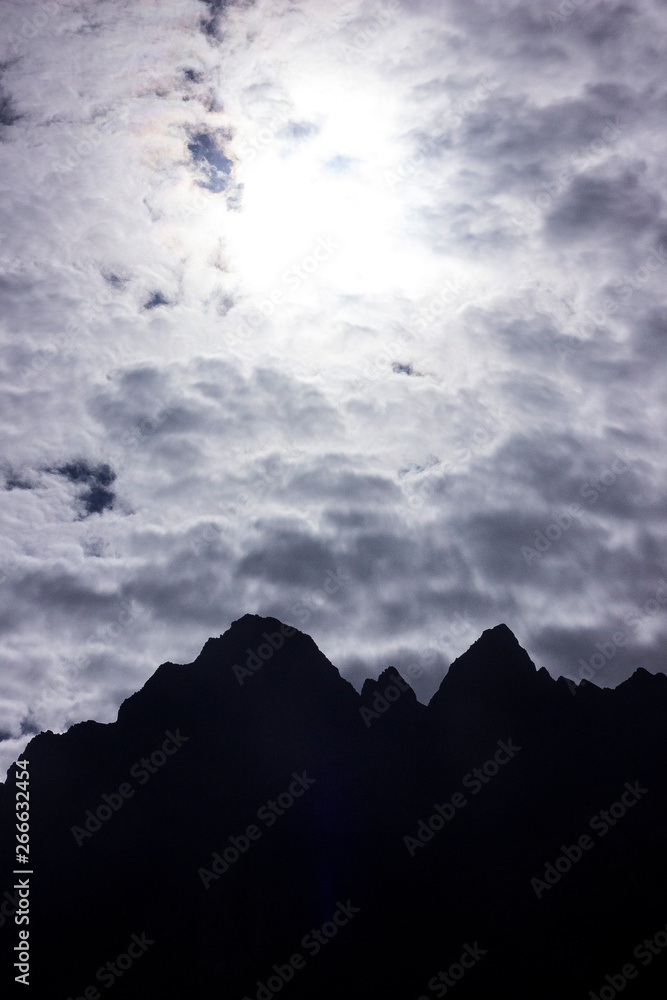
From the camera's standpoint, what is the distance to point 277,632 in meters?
102

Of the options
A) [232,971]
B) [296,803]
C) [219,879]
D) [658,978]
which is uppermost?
[296,803]

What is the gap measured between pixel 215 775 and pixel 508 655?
53492 mm

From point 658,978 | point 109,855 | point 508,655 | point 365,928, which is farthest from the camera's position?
point 508,655

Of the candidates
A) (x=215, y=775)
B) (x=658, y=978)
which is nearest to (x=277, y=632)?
(x=215, y=775)

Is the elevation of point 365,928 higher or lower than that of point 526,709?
lower

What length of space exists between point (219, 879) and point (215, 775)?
15.1 m

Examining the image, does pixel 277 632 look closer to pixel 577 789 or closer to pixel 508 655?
pixel 508 655

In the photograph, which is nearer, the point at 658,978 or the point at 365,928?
the point at 658,978

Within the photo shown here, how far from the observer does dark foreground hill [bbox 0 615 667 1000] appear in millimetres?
68625

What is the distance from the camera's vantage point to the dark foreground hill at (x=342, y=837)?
68.6 m

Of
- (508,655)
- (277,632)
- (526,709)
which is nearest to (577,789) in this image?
(526,709)

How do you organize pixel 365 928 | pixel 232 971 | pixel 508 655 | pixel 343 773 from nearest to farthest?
pixel 232 971, pixel 365 928, pixel 343 773, pixel 508 655

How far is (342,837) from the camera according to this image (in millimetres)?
85438

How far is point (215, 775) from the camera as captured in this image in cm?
8894
